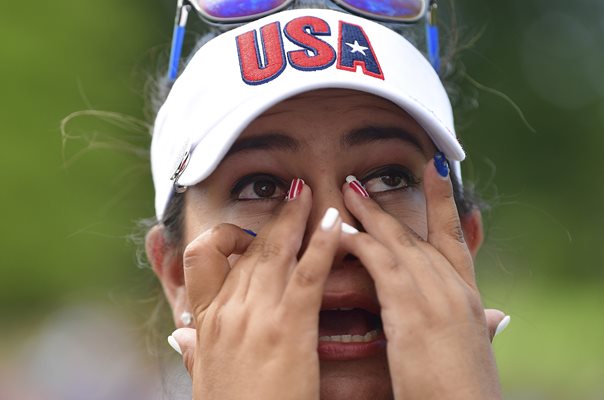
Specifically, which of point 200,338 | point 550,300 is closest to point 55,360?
point 550,300

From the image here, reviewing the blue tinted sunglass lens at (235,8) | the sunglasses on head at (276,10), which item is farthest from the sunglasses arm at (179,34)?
the blue tinted sunglass lens at (235,8)

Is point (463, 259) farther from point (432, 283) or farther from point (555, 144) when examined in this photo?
point (555, 144)

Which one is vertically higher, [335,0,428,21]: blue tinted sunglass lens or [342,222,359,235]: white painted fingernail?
[335,0,428,21]: blue tinted sunglass lens

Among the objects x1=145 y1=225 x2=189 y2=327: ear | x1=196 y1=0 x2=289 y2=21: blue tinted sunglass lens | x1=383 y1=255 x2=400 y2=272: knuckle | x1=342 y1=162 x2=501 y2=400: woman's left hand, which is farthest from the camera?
x1=145 y1=225 x2=189 y2=327: ear

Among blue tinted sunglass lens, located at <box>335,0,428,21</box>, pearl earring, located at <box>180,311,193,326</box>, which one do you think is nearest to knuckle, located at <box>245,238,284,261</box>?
pearl earring, located at <box>180,311,193,326</box>

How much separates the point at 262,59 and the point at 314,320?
826mm

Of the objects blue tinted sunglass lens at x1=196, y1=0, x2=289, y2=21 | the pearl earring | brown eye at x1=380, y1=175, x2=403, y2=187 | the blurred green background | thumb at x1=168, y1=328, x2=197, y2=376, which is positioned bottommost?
the blurred green background

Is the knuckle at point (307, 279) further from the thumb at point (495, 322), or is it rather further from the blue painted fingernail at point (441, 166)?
the thumb at point (495, 322)

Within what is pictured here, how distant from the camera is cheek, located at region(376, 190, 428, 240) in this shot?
2.40m

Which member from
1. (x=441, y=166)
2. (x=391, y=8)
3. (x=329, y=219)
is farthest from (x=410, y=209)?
(x=391, y=8)

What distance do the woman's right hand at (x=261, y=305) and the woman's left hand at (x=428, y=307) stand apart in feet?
0.48

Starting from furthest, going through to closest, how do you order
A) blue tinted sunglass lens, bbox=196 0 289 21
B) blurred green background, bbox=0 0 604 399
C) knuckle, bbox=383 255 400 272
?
blurred green background, bbox=0 0 604 399
blue tinted sunglass lens, bbox=196 0 289 21
knuckle, bbox=383 255 400 272

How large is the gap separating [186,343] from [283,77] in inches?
34.2

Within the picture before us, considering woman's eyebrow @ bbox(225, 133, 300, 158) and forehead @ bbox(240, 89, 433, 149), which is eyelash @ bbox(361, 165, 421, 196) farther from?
woman's eyebrow @ bbox(225, 133, 300, 158)
